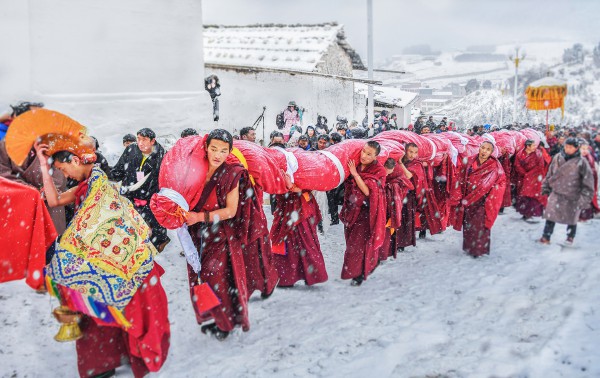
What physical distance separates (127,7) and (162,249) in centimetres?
480

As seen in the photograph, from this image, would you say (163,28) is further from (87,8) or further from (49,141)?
(49,141)

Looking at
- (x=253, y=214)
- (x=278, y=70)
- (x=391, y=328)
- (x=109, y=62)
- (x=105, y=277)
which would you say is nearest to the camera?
(x=105, y=277)

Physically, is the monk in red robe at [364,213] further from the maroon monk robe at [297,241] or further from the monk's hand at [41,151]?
the monk's hand at [41,151]

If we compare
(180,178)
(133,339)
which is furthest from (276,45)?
(133,339)

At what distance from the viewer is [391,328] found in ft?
13.7

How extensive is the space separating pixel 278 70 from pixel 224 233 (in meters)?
9.65

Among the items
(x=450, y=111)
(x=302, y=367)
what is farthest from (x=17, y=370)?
(x=450, y=111)

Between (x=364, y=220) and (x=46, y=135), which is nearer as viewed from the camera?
(x=46, y=135)

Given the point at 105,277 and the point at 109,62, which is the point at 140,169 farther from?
the point at 109,62

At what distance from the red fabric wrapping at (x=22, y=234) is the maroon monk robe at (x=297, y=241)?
2.23 m

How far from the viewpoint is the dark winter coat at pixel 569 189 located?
671cm

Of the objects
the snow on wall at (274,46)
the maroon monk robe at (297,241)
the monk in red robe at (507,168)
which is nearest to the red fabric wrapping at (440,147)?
the monk in red robe at (507,168)

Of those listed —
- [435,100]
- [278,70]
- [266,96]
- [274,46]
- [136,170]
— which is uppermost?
[274,46]

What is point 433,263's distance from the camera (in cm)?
612
